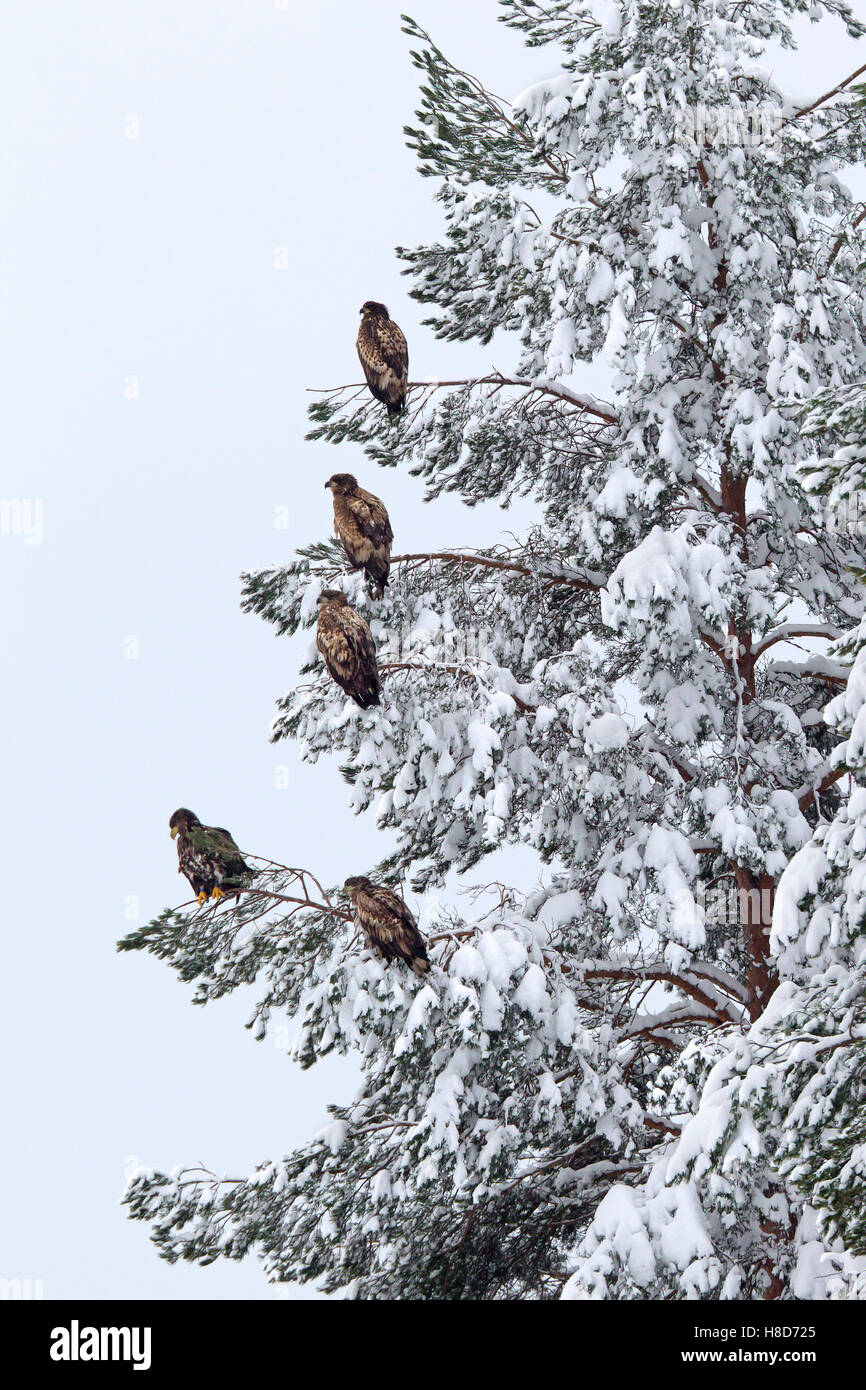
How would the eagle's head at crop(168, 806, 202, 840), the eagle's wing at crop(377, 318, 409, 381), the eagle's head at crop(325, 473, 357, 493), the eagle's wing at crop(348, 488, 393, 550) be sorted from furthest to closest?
the eagle's wing at crop(377, 318, 409, 381) < the eagle's head at crop(325, 473, 357, 493) < the eagle's wing at crop(348, 488, 393, 550) < the eagle's head at crop(168, 806, 202, 840)

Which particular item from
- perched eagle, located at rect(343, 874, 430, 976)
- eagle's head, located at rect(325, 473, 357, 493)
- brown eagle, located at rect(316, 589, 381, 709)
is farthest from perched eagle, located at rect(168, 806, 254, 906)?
eagle's head, located at rect(325, 473, 357, 493)

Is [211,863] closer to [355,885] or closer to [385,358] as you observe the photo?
[355,885]

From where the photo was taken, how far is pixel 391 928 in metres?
8.03

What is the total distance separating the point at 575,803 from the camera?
30.8ft

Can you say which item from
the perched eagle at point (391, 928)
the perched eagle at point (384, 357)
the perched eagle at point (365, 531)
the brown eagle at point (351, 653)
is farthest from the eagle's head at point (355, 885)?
the perched eagle at point (384, 357)

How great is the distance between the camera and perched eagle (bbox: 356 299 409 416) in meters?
10.2

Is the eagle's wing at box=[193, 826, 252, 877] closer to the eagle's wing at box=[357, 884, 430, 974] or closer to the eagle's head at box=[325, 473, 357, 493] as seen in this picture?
the eagle's wing at box=[357, 884, 430, 974]

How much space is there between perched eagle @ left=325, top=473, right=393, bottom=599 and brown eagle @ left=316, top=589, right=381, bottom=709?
660 millimetres

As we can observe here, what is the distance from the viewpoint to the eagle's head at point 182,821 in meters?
9.14

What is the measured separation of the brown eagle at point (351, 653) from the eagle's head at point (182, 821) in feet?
4.47

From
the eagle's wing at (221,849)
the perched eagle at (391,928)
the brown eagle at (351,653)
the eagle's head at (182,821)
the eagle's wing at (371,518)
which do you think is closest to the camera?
the perched eagle at (391,928)

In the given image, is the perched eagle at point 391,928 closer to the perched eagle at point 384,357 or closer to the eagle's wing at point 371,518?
the eagle's wing at point 371,518

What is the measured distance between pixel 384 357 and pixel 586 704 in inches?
121
